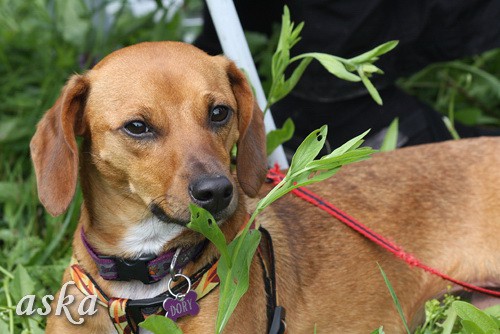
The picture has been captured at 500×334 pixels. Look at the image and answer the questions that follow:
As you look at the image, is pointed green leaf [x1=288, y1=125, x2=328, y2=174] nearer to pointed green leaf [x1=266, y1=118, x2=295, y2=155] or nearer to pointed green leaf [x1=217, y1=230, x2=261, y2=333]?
pointed green leaf [x1=217, y1=230, x2=261, y2=333]

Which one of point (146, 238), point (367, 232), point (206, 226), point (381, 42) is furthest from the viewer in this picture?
point (381, 42)

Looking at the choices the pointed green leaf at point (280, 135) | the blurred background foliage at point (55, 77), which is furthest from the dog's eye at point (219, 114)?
the blurred background foliage at point (55, 77)

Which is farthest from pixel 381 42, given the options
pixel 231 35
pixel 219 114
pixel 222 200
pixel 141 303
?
pixel 141 303

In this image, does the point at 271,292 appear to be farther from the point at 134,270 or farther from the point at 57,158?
the point at 57,158

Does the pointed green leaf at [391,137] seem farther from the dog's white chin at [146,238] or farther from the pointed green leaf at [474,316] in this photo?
the dog's white chin at [146,238]

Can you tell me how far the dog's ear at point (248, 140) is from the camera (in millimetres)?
3059

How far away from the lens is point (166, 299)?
2770 millimetres

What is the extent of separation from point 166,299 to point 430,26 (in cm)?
260

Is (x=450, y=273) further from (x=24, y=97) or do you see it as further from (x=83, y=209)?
(x=24, y=97)

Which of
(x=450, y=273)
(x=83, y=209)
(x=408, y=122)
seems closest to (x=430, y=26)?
(x=408, y=122)

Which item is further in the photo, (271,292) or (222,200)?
(271,292)

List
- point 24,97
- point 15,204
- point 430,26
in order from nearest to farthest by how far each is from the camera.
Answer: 1. point 15,204
2. point 430,26
3. point 24,97

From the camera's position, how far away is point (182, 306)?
2777 mm

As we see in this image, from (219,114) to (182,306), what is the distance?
2.22ft
